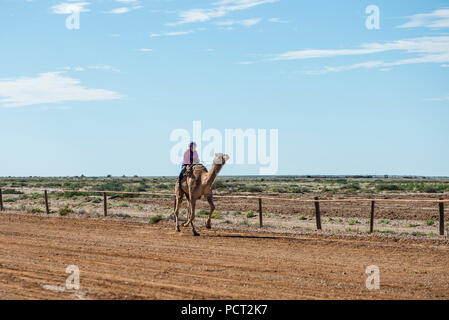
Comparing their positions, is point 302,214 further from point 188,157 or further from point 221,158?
point 221,158

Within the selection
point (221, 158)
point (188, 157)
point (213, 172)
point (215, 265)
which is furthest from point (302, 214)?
point (215, 265)

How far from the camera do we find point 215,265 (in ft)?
42.1

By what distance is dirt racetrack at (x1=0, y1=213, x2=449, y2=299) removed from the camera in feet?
32.2

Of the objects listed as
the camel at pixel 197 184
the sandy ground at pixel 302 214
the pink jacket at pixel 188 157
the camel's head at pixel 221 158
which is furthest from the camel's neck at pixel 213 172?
the sandy ground at pixel 302 214

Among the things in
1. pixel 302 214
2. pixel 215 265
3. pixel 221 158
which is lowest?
pixel 302 214

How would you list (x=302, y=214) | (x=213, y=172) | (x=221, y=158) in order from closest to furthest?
(x=221, y=158)
(x=213, y=172)
(x=302, y=214)

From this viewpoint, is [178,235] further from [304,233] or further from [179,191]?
[304,233]

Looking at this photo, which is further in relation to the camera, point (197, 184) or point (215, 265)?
point (197, 184)

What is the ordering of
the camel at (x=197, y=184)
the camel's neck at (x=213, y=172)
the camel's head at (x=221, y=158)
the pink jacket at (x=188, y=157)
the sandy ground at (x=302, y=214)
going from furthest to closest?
the sandy ground at (x=302, y=214) → the pink jacket at (x=188, y=157) → the camel at (x=197, y=184) → the camel's neck at (x=213, y=172) → the camel's head at (x=221, y=158)

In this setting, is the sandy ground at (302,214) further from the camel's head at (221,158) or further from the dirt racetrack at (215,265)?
the dirt racetrack at (215,265)

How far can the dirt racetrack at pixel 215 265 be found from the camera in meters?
9.80

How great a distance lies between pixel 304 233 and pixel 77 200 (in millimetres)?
29920

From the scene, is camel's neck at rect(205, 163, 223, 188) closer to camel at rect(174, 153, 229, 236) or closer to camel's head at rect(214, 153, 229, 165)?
camel at rect(174, 153, 229, 236)
